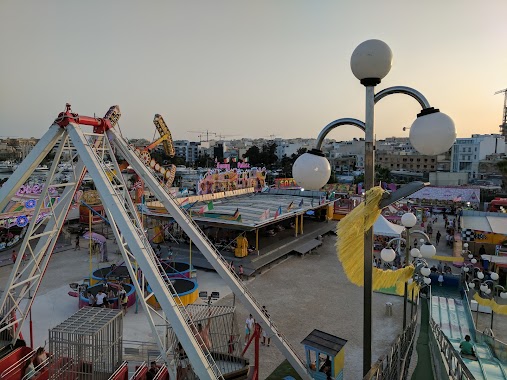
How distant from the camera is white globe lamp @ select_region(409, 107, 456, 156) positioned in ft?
13.2

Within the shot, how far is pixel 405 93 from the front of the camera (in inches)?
182

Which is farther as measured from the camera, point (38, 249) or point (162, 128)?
point (162, 128)

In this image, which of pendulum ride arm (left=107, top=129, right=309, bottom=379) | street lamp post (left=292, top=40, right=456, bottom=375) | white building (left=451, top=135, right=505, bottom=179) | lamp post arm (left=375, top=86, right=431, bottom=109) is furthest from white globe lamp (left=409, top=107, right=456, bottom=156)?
white building (left=451, top=135, right=505, bottom=179)

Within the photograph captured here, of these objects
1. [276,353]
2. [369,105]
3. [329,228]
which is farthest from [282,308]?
[329,228]

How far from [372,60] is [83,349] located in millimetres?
7151

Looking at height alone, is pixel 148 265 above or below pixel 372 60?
below

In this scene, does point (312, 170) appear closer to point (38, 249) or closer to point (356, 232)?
point (356, 232)

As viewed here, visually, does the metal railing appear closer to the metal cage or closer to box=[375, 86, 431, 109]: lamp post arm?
box=[375, 86, 431, 109]: lamp post arm

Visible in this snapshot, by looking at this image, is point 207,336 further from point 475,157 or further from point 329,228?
point 475,157

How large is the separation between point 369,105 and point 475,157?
86.6 metres

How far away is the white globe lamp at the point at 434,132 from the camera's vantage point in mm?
4016

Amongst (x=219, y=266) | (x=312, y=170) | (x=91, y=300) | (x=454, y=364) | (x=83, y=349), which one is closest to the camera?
(x=312, y=170)

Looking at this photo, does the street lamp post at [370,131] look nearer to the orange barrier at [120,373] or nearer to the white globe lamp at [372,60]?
the white globe lamp at [372,60]

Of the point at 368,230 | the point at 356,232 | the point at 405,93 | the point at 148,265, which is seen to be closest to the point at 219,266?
the point at 148,265
